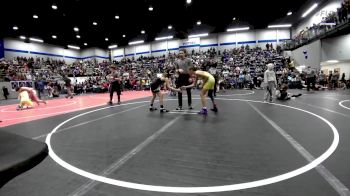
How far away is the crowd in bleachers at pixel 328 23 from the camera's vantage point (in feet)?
51.9

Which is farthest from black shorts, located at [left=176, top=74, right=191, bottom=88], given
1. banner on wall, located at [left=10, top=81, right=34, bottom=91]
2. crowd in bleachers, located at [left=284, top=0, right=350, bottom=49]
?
banner on wall, located at [left=10, top=81, right=34, bottom=91]

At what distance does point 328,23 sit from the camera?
18.2 m

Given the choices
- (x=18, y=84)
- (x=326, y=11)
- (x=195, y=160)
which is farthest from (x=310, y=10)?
(x=18, y=84)

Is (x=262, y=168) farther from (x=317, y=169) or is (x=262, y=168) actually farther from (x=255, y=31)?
(x=255, y=31)

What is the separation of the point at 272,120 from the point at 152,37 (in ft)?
111

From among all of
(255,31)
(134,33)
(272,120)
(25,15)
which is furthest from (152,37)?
(272,120)

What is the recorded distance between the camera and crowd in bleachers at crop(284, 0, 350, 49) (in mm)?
15828

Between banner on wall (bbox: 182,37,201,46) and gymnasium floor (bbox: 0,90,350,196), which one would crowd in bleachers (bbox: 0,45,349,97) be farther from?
gymnasium floor (bbox: 0,90,350,196)

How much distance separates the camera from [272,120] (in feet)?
17.2

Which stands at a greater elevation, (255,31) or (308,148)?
(255,31)

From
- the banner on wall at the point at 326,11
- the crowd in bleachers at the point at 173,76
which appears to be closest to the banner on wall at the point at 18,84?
the crowd in bleachers at the point at 173,76

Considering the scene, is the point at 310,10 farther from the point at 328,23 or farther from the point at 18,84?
the point at 18,84

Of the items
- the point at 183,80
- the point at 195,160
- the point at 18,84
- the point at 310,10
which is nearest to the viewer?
the point at 195,160

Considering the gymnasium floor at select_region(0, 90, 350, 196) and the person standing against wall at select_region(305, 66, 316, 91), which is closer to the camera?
the gymnasium floor at select_region(0, 90, 350, 196)
